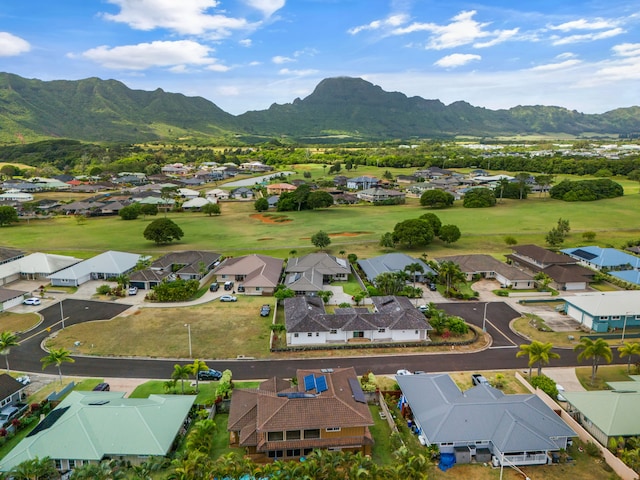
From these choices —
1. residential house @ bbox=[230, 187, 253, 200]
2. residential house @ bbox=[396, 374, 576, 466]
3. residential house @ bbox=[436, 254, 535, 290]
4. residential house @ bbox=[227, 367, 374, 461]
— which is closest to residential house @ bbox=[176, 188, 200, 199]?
residential house @ bbox=[230, 187, 253, 200]

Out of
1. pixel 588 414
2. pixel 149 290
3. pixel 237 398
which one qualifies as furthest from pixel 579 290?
pixel 149 290

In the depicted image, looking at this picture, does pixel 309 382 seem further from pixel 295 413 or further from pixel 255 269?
pixel 255 269

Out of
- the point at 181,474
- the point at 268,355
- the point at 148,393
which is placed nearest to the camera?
the point at 181,474

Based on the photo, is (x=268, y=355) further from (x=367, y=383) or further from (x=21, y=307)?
(x=21, y=307)

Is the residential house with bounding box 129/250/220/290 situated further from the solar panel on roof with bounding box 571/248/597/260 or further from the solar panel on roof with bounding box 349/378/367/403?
the solar panel on roof with bounding box 571/248/597/260

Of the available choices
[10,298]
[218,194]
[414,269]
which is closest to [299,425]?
[414,269]

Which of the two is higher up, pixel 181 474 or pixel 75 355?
pixel 181 474

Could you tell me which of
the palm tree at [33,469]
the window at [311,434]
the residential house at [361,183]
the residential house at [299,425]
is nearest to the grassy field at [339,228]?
the residential house at [361,183]
